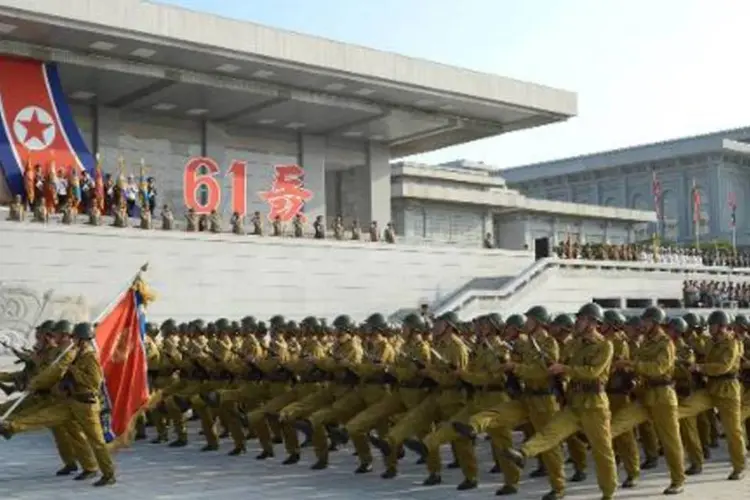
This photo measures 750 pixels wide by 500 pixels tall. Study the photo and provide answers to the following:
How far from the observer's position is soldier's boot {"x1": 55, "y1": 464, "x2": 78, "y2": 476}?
1192cm

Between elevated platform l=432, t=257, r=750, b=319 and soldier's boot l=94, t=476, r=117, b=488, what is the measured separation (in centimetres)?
1715

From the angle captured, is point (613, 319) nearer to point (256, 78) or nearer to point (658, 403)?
point (658, 403)

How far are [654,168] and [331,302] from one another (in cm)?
5246

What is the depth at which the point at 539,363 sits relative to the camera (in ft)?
31.9

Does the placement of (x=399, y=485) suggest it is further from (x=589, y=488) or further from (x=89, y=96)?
(x=89, y=96)

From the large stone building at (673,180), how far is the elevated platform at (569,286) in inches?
1182

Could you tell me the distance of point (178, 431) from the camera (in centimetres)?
1456

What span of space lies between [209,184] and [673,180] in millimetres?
49666

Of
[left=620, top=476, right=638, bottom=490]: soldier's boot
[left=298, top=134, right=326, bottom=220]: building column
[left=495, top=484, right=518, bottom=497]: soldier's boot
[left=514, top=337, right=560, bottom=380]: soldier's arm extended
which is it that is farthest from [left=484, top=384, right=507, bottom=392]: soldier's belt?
A: [left=298, top=134, right=326, bottom=220]: building column

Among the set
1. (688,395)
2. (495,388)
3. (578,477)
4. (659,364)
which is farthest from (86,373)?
(688,395)

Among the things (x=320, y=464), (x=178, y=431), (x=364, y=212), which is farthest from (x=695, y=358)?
(x=364, y=212)

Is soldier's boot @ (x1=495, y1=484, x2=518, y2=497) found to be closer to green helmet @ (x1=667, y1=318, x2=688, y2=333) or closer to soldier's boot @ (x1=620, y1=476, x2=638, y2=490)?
soldier's boot @ (x1=620, y1=476, x2=638, y2=490)

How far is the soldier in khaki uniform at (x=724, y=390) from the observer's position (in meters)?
10.7

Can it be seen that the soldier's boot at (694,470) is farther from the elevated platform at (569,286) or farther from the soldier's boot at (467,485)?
the elevated platform at (569,286)
